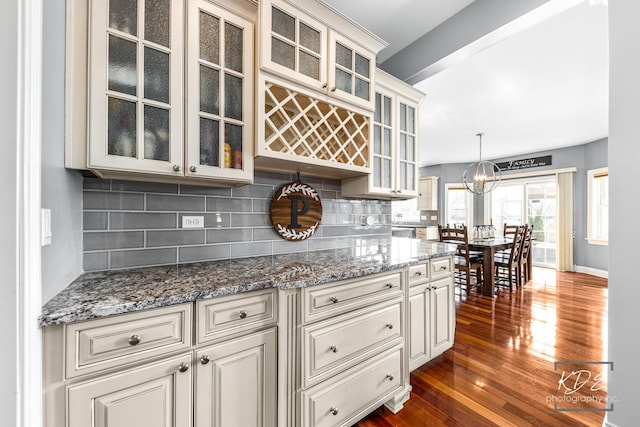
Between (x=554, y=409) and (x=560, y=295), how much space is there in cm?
Result: 303

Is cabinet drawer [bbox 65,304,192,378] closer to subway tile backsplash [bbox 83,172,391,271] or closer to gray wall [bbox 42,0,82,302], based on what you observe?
gray wall [bbox 42,0,82,302]

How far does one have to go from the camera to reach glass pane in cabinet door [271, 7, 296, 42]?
147cm

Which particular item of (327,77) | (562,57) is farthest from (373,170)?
(562,57)

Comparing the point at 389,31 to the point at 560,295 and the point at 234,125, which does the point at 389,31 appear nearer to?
the point at 234,125

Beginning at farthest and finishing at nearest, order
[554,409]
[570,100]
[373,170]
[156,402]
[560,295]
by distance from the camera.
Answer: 1. [560,295]
2. [570,100]
3. [373,170]
4. [554,409]
5. [156,402]

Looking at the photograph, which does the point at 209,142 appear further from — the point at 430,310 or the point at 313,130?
the point at 430,310

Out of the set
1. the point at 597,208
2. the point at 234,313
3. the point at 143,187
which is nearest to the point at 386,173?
the point at 234,313

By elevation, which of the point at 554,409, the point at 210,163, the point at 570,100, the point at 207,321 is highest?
the point at 570,100

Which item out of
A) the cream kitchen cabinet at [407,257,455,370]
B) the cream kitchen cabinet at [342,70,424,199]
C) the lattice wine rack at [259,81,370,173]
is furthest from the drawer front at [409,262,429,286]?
the lattice wine rack at [259,81,370,173]

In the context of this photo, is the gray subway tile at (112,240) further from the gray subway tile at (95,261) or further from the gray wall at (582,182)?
the gray wall at (582,182)

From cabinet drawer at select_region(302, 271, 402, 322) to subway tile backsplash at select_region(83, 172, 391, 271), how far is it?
73 cm

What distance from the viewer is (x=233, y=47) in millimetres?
1415

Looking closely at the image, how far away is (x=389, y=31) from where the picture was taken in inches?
86.4

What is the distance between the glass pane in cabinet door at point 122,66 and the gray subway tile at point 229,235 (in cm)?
87
